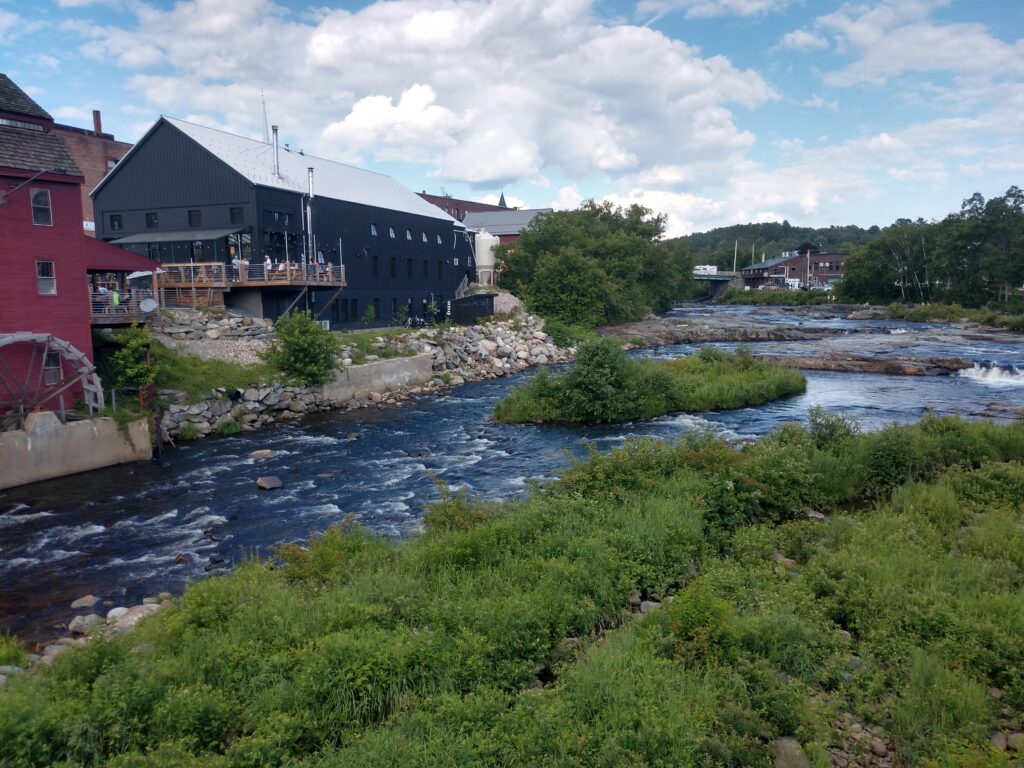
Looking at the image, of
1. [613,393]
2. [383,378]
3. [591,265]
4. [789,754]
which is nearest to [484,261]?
[591,265]

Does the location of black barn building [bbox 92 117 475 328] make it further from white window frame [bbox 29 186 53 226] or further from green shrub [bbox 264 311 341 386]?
white window frame [bbox 29 186 53 226]

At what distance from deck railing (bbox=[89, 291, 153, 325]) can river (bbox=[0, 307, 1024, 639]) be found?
5763 mm

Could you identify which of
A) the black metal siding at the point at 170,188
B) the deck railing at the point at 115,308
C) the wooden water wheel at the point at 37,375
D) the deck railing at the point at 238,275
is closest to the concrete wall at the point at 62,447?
the wooden water wheel at the point at 37,375

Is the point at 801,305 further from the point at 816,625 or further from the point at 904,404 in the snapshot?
the point at 816,625

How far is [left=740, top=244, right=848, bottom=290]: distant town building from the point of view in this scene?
412 ft

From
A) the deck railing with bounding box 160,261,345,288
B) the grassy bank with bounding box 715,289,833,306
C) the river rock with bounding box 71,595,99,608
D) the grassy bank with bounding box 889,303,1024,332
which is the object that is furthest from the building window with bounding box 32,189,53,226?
the grassy bank with bounding box 715,289,833,306

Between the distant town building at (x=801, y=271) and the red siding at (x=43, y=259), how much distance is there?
4749 inches

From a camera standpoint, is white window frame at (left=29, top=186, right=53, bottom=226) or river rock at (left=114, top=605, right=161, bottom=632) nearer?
river rock at (left=114, top=605, right=161, bottom=632)

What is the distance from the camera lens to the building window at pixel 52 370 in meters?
22.4

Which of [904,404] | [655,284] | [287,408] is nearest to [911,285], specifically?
[655,284]

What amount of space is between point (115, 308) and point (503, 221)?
2394 inches

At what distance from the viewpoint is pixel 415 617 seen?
906 centimetres

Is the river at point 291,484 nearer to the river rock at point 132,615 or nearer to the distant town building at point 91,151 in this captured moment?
the river rock at point 132,615

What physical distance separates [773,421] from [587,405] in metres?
7.22
